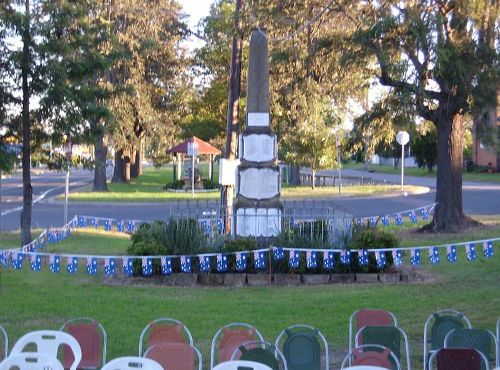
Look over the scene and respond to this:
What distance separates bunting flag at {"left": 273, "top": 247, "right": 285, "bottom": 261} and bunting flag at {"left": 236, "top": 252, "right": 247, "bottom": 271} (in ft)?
1.74

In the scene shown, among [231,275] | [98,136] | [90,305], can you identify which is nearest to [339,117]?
[98,136]

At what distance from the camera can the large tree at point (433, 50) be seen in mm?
19016

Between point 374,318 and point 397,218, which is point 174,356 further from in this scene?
point 397,218

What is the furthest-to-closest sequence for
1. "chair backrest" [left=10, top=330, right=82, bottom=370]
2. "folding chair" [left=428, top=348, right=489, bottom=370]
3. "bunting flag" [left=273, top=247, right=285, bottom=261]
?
"bunting flag" [left=273, top=247, right=285, bottom=261], "chair backrest" [left=10, top=330, right=82, bottom=370], "folding chair" [left=428, top=348, right=489, bottom=370]

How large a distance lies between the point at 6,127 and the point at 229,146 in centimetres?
807

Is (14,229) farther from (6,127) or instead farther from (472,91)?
(472,91)

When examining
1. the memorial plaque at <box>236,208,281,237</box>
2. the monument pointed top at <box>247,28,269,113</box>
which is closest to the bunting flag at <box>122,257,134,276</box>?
the memorial plaque at <box>236,208,281,237</box>

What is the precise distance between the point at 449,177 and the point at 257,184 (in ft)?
26.2

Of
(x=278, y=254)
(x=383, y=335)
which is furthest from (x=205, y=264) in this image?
(x=383, y=335)

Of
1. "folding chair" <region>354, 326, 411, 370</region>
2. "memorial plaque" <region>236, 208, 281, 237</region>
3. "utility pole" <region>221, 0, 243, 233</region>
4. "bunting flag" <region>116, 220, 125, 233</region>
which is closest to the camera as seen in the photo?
"folding chair" <region>354, 326, 411, 370</region>

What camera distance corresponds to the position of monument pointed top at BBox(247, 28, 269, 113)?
16.8 metres

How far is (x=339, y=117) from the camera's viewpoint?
1640 inches

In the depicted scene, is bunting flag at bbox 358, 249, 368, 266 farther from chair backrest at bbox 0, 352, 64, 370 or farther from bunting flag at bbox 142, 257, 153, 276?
chair backrest at bbox 0, 352, 64, 370

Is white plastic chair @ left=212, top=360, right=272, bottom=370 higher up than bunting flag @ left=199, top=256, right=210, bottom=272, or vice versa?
white plastic chair @ left=212, top=360, right=272, bottom=370
